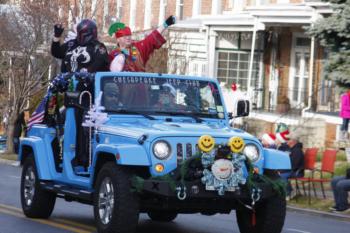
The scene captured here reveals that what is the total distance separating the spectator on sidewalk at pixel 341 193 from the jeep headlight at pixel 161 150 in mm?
7994

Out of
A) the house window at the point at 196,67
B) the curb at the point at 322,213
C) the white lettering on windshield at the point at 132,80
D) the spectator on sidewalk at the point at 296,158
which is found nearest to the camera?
the white lettering on windshield at the point at 132,80

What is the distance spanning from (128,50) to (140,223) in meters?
2.36

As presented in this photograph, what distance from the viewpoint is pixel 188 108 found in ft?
44.7

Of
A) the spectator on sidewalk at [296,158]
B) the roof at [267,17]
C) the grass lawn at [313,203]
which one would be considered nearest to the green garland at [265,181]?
the grass lawn at [313,203]

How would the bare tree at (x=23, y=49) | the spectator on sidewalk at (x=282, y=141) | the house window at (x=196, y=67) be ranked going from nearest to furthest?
the spectator on sidewalk at (x=282, y=141) < the bare tree at (x=23, y=49) < the house window at (x=196, y=67)

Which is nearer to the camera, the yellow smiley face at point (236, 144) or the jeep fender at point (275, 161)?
the yellow smiley face at point (236, 144)

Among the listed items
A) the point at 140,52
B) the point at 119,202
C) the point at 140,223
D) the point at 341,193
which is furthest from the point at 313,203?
the point at 119,202

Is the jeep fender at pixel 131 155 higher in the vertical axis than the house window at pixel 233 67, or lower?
lower

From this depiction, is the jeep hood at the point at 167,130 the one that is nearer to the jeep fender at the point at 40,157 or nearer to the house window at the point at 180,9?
the jeep fender at the point at 40,157

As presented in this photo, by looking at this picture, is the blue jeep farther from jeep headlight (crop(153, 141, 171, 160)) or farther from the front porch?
the front porch

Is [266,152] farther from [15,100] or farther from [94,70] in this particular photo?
[15,100]

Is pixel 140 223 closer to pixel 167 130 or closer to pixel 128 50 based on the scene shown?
pixel 128 50

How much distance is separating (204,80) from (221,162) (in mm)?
2571

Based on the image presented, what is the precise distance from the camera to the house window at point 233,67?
128 feet
